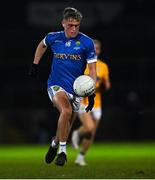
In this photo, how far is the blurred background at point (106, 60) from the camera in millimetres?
27109

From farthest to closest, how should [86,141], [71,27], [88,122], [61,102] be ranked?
1. [88,122]
2. [86,141]
3. [71,27]
4. [61,102]

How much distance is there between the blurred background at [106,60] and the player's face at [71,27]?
14134mm

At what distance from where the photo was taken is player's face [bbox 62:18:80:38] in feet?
38.6

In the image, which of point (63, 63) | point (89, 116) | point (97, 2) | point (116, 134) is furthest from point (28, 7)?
point (63, 63)

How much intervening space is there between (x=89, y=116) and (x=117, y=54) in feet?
49.8

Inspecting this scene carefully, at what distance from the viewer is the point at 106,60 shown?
2873 cm

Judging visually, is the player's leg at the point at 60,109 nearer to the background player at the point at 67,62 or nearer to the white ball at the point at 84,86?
the background player at the point at 67,62

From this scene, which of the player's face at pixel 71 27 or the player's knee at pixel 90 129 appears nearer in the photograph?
the player's face at pixel 71 27

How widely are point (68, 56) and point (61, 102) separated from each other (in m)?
0.73

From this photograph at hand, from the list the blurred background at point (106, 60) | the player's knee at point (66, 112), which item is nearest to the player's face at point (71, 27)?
the player's knee at point (66, 112)

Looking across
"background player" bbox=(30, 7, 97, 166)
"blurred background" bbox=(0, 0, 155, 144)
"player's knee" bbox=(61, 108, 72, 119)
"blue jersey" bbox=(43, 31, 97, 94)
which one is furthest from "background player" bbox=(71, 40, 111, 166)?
"blurred background" bbox=(0, 0, 155, 144)

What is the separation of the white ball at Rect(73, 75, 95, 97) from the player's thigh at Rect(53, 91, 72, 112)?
0.61ft

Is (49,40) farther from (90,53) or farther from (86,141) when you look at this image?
(86,141)

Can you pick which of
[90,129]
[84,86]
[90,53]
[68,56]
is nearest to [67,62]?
[68,56]
